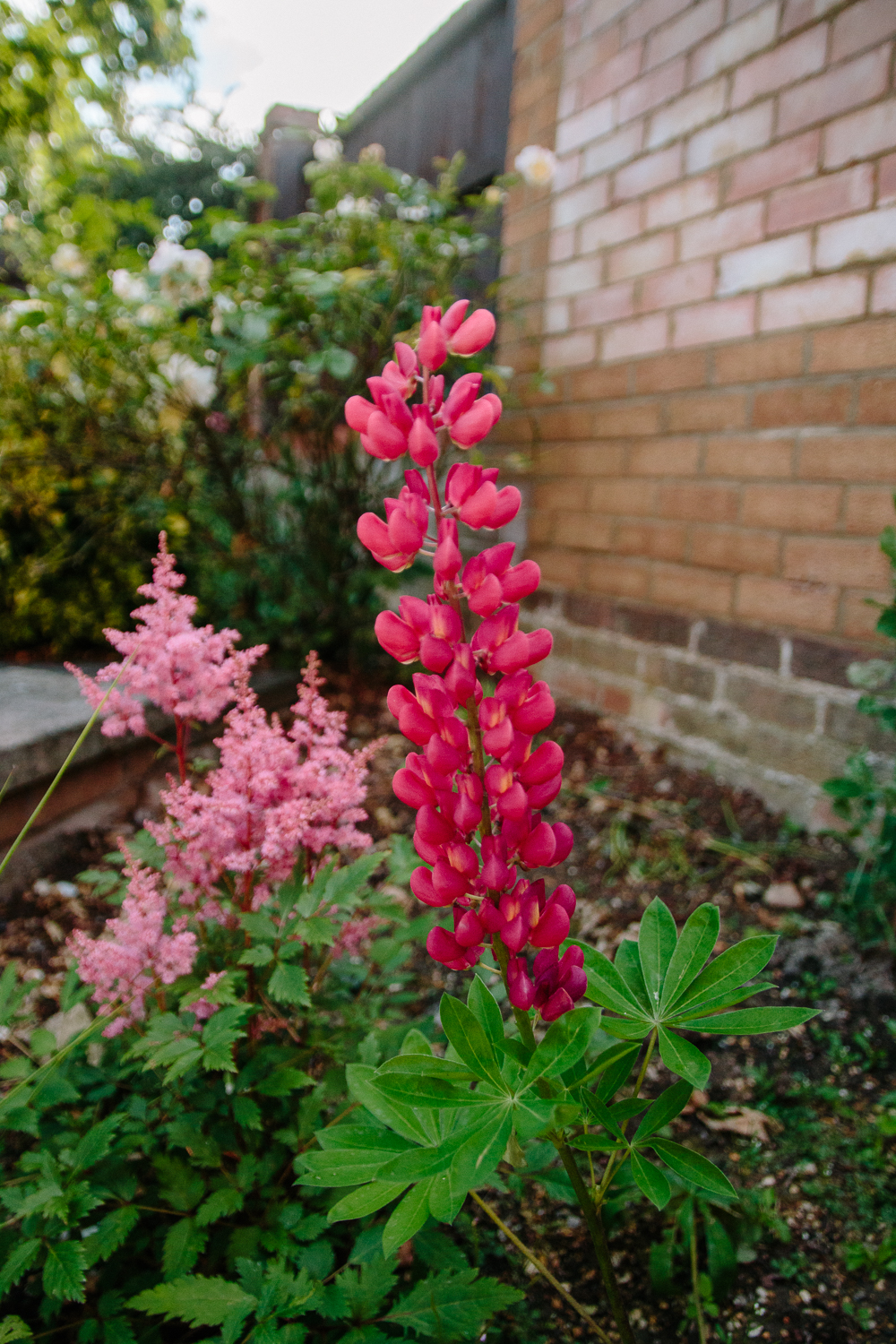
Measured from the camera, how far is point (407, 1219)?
2.31 ft

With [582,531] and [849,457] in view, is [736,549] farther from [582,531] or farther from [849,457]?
[582,531]

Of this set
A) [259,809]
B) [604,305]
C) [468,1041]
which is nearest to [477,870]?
[468,1041]

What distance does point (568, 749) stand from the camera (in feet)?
9.64

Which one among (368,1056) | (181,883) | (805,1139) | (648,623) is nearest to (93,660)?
(648,623)

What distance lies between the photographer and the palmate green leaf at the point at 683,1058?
0.72 metres

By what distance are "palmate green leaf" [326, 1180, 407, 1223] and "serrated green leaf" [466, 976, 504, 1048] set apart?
0.15m

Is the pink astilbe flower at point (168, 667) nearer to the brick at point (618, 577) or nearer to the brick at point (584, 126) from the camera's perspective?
the brick at point (618, 577)

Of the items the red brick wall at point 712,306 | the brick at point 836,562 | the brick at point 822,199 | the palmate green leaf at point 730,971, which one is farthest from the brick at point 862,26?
the palmate green leaf at point 730,971

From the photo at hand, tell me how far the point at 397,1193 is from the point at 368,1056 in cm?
31

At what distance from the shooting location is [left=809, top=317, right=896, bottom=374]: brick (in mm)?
2094

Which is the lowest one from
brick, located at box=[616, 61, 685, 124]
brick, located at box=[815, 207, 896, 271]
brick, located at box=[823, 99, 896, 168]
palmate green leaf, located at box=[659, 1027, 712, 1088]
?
palmate green leaf, located at box=[659, 1027, 712, 1088]

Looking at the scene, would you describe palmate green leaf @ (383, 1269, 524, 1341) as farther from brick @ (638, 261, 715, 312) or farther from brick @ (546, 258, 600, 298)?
brick @ (546, 258, 600, 298)

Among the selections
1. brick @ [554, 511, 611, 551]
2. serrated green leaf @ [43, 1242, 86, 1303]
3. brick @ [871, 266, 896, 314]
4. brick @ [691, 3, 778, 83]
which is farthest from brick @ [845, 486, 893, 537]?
serrated green leaf @ [43, 1242, 86, 1303]

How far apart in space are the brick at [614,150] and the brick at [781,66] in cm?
43
